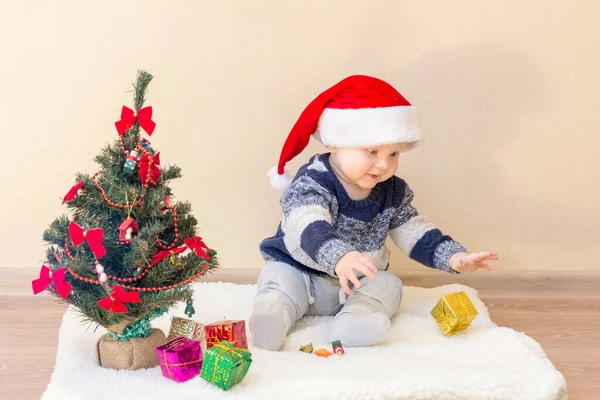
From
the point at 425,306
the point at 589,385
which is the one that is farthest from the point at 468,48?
the point at 589,385

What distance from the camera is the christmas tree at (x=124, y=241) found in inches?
44.6

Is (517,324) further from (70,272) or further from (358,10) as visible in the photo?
(70,272)

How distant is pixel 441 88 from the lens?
166cm

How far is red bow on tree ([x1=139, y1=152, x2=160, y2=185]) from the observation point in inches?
45.1

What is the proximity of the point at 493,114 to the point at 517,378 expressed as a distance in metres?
0.74

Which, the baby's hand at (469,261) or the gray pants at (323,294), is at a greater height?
the baby's hand at (469,261)

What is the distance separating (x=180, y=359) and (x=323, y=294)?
0.40 metres

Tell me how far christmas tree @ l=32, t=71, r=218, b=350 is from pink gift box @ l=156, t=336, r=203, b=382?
0.07 metres

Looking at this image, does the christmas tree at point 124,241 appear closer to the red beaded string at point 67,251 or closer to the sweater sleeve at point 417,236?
the red beaded string at point 67,251

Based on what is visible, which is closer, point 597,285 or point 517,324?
point 517,324

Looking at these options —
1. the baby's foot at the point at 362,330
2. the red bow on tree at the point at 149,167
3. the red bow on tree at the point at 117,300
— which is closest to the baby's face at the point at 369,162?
the baby's foot at the point at 362,330

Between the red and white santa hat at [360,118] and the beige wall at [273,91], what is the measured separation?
0.27m

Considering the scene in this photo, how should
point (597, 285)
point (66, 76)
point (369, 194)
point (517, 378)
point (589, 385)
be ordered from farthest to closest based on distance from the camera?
point (597, 285) → point (66, 76) → point (369, 194) → point (589, 385) → point (517, 378)

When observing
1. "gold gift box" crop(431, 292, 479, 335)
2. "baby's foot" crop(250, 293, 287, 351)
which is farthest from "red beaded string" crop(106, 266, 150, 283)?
"gold gift box" crop(431, 292, 479, 335)
